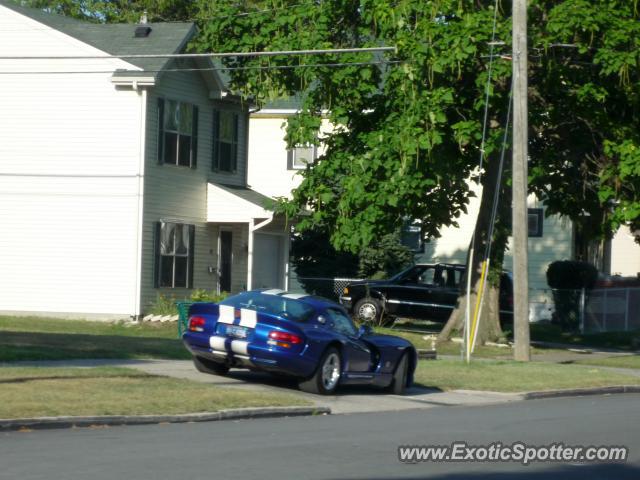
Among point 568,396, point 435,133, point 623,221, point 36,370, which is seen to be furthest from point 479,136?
point 36,370

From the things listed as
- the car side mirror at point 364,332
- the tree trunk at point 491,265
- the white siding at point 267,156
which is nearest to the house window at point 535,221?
the white siding at point 267,156

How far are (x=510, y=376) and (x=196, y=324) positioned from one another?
6721 mm

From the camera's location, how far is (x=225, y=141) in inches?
1356

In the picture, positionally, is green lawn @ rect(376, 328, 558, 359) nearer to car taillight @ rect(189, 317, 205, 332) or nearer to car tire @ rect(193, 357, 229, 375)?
car tire @ rect(193, 357, 229, 375)

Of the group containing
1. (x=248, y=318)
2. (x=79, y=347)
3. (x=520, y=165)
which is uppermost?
(x=520, y=165)

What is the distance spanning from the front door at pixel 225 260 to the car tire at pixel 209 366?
16.0 meters

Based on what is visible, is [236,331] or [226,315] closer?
[236,331]

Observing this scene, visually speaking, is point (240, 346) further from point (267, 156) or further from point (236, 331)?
point (267, 156)

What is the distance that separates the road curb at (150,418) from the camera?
12.2m

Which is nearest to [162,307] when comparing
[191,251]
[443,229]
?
[191,251]

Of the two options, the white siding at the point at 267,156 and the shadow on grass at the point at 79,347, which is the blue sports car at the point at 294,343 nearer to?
the shadow on grass at the point at 79,347

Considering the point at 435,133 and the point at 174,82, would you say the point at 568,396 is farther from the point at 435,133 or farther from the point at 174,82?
the point at 174,82

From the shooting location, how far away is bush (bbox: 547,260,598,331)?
3644 centimetres

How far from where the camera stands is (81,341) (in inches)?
878
